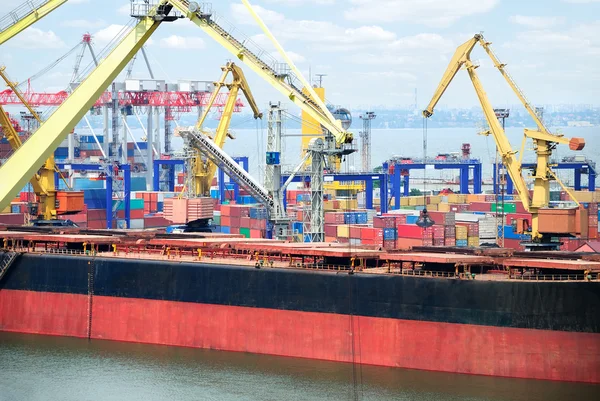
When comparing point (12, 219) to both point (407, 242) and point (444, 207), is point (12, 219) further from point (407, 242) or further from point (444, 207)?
point (444, 207)

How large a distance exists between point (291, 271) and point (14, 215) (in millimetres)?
29852

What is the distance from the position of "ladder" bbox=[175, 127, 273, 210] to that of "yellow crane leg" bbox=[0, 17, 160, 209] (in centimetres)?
1414

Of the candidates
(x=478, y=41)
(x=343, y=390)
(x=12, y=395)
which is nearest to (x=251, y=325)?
(x=343, y=390)

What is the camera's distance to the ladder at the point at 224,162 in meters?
→ 53.4

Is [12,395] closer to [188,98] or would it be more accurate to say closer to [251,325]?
[251,325]

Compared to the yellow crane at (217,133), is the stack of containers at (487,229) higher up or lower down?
lower down

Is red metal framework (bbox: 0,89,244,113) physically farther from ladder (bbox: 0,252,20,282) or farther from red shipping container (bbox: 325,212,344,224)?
ladder (bbox: 0,252,20,282)

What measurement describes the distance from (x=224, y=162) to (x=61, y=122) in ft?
65.3

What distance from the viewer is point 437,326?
34.9 meters

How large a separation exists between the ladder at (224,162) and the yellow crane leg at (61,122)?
14.1 meters

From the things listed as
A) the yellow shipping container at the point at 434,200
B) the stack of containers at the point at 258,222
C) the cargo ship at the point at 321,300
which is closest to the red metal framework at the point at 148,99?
the yellow shipping container at the point at 434,200

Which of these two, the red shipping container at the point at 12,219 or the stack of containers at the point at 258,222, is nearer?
the stack of containers at the point at 258,222

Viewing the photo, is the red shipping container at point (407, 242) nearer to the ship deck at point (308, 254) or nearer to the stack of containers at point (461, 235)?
the stack of containers at point (461, 235)

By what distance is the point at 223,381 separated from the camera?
115 ft
